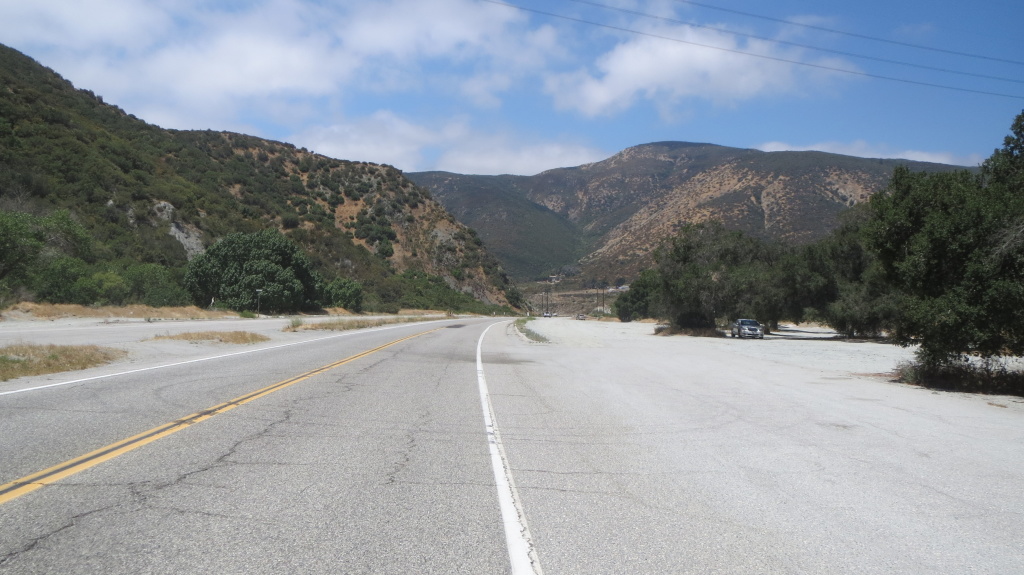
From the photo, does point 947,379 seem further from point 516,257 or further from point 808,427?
point 516,257

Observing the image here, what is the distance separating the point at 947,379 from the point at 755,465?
1214 cm

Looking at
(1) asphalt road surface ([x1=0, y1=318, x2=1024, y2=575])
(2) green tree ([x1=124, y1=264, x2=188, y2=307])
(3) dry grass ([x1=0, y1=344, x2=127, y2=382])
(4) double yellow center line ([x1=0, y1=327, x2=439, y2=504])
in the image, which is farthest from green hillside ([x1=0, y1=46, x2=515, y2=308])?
(1) asphalt road surface ([x1=0, y1=318, x2=1024, y2=575])

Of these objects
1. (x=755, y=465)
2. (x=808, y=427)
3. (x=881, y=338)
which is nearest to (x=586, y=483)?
(x=755, y=465)

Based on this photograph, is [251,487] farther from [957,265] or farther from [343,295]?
[343,295]

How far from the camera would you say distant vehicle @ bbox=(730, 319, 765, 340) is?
46.9 metres

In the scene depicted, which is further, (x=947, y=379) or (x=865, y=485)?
(x=947, y=379)

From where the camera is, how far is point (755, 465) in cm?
715

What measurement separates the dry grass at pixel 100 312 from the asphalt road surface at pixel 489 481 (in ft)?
88.0

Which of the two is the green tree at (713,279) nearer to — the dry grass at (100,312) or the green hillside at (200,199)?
the dry grass at (100,312)

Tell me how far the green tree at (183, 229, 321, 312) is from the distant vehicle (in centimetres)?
3936

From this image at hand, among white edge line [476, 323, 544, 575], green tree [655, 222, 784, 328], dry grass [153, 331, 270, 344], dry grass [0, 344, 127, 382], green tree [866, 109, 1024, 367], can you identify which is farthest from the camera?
green tree [655, 222, 784, 328]

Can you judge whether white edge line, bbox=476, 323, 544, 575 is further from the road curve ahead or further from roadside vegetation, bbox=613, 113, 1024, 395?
roadside vegetation, bbox=613, 113, 1024, 395

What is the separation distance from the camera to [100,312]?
126 feet

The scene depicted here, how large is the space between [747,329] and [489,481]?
44689 mm
